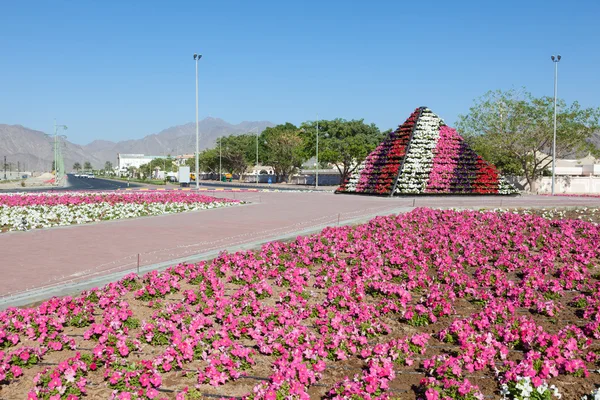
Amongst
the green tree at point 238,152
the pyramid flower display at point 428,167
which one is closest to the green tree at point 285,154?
the green tree at point 238,152

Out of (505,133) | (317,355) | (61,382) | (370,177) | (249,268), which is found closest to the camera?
(61,382)

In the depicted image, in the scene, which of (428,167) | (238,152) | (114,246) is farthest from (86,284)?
(238,152)

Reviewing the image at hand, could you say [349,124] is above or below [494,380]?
above

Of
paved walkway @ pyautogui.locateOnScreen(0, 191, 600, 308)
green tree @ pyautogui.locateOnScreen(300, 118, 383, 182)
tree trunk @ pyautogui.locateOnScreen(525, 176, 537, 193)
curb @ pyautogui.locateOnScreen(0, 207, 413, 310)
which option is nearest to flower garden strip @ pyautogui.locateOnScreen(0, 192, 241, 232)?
paved walkway @ pyautogui.locateOnScreen(0, 191, 600, 308)

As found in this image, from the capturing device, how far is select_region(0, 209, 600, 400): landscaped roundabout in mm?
4379

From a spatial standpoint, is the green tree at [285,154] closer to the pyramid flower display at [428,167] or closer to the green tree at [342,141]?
the green tree at [342,141]

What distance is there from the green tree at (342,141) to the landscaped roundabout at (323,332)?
53108 millimetres

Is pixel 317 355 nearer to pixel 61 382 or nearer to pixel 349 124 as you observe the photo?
pixel 61 382

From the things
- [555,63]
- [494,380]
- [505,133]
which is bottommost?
[494,380]

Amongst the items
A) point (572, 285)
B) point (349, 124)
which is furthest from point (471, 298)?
point (349, 124)

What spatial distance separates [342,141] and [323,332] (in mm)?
58252

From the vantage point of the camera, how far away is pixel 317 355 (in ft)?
16.4

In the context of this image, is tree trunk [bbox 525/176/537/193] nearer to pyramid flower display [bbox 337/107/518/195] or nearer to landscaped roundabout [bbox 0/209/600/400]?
pyramid flower display [bbox 337/107/518/195]

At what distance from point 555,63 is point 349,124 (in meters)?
31.1
